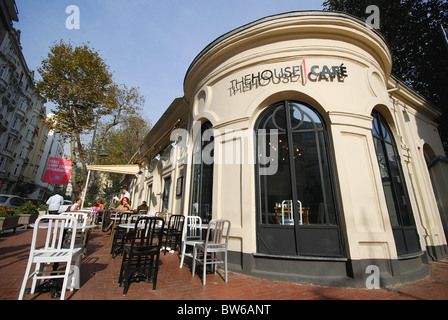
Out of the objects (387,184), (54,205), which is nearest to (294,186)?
(387,184)

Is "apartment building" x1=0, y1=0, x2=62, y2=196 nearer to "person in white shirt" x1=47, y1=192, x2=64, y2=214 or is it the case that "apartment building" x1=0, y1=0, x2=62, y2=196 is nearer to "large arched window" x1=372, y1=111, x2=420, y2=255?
"person in white shirt" x1=47, y1=192, x2=64, y2=214

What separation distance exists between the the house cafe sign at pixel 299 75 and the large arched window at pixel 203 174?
1.99 meters

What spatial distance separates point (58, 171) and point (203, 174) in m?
12.4

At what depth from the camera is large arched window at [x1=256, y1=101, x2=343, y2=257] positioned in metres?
3.85

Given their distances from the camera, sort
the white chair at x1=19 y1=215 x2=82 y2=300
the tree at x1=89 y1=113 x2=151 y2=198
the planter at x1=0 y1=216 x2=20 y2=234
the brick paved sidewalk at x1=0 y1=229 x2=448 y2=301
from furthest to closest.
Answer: the tree at x1=89 y1=113 x2=151 y2=198, the planter at x1=0 y1=216 x2=20 y2=234, the brick paved sidewalk at x1=0 y1=229 x2=448 y2=301, the white chair at x1=19 y1=215 x2=82 y2=300

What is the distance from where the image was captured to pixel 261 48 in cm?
501

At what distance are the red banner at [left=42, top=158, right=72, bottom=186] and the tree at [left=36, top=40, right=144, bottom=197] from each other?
1.37 ft

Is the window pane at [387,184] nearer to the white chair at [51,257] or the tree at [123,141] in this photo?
the white chair at [51,257]

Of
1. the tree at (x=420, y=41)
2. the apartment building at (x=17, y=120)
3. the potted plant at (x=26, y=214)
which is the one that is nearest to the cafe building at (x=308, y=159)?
the tree at (x=420, y=41)

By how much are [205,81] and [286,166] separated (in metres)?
3.68

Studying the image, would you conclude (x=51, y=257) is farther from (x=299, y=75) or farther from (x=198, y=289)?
(x=299, y=75)

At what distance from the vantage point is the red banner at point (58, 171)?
41.0 ft

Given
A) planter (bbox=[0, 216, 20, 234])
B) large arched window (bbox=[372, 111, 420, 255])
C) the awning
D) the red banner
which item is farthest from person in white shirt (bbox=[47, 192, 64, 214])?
large arched window (bbox=[372, 111, 420, 255])
